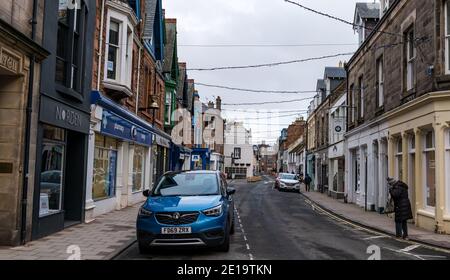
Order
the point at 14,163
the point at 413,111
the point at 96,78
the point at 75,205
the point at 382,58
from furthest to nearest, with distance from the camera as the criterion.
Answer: the point at 382,58
the point at 413,111
the point at 96,78
the point at 75,205
the point at 14,163

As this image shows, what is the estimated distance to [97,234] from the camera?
11773mm

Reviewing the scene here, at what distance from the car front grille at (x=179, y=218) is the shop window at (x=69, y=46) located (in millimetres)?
5379

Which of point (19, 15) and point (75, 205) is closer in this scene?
point (19, 15)

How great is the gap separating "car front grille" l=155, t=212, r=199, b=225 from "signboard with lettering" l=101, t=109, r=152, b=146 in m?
7.29

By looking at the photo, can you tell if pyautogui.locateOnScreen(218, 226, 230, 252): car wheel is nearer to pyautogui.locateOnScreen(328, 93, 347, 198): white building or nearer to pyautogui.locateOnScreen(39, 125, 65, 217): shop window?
pyautogui.locateOnScreen(39, 125, 65, 217): shop window

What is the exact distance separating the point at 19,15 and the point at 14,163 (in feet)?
10.4

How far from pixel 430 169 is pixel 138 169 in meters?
13.3

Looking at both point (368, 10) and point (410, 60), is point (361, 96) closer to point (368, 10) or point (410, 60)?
point (368, 10)

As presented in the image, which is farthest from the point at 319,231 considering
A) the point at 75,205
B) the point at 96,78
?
the point at 96,78

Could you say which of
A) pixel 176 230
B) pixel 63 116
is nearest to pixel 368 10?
pixel 63 116

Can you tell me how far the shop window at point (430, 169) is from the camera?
14.9 metres

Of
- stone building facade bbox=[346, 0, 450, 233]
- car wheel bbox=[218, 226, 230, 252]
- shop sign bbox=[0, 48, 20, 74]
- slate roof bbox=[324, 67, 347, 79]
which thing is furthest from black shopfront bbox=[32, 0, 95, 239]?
slate roof bbox=[324, 67, 347, 79]

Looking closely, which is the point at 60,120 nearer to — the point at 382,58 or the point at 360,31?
the point at 382,58

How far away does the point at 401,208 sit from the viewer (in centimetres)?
1291
